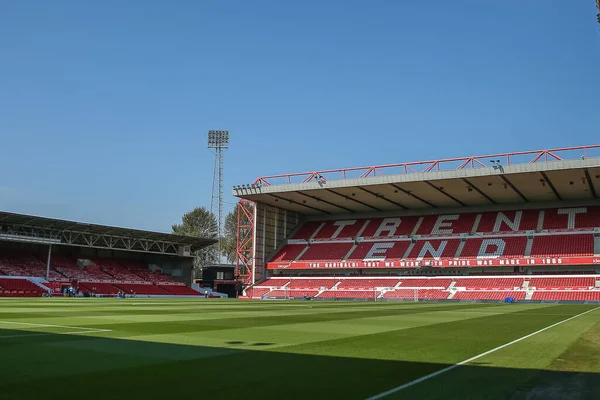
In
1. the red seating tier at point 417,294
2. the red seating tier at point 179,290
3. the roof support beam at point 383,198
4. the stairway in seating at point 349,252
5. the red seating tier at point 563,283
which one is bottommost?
the red seating tier at point 179,290

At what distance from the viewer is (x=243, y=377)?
7848mm

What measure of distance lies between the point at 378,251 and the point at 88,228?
3526 centimetres

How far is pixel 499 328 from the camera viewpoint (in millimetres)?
17203

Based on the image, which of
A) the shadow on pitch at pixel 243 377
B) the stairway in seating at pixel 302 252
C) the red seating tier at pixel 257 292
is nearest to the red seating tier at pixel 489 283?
the stairway in seating at pixel 302 252

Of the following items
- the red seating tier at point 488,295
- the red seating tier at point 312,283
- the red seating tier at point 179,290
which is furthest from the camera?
the red seating tier at point 179,290

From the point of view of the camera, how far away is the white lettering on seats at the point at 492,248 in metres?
58.0

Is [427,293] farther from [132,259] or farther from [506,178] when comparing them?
[132,259]

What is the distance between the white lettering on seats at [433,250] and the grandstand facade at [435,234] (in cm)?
12

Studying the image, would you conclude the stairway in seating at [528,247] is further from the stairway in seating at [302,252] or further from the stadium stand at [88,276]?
the stadium stand at [88,276]

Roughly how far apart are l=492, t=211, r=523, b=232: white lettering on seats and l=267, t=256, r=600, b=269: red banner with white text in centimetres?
687

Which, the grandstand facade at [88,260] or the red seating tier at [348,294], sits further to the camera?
the red seating tier at [348,294]

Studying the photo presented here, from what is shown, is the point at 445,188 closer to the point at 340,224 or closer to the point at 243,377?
the point at 340,224

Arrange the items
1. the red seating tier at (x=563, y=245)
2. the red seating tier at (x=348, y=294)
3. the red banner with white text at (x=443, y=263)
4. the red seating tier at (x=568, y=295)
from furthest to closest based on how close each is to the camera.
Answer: the red seating tier at (x=348, y=294) → the red seating tier at (x=563, y=245) → the red banner with white text at (x=443, y=263) → the red seating tier at (x=568, y=295)

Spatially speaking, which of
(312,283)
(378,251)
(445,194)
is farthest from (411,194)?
(312,283)
